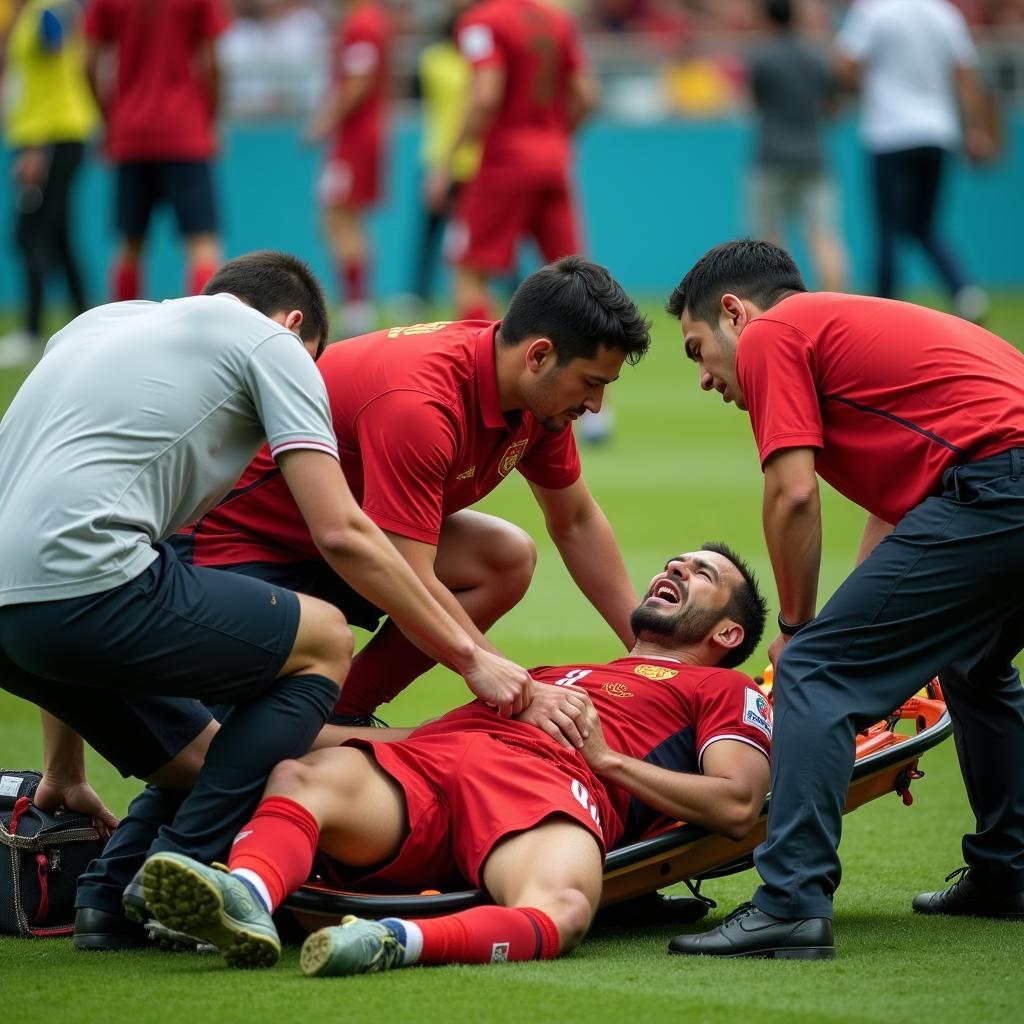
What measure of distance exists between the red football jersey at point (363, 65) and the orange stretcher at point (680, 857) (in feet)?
40.1

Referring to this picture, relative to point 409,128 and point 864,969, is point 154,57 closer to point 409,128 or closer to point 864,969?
point 409,128

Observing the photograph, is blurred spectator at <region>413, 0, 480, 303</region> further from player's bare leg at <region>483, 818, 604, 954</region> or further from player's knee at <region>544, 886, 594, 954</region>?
player's knee at <region>544, 886, 594, 954</region>

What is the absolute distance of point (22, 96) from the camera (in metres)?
13.7

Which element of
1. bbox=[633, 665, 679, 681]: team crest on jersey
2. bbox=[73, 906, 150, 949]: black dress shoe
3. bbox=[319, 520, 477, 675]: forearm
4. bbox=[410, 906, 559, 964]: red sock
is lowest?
bbox=[73, 906, 150, 949]: black dress shoe

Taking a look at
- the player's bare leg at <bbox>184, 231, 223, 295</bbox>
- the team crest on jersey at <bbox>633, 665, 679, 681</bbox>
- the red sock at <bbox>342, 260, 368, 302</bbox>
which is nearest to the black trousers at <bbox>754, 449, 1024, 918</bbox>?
the team crest on jersey at <bbox>633, 665, 679, 681</bbox>

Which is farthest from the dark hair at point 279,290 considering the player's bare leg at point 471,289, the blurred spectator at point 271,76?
the blurred spectator at point 271,76

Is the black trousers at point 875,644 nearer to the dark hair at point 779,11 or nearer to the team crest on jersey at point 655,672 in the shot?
the team crest on jersey at point 655,672

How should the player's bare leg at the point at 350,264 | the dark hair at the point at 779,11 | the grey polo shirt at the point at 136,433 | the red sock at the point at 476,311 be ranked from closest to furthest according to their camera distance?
1. the grey polo shirt at the point at 136,433
2. the red sock at the point at 476,311
3. the dark hair at the point at 779,11
4. the player's bare leg at the point at 350,264

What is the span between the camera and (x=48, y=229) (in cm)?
1345

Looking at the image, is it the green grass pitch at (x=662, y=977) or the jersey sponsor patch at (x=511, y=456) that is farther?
the jersey sponsor patch at (x=511, y=456)

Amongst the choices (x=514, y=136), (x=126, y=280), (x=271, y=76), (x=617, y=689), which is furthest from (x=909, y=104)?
(x=617, y=689)

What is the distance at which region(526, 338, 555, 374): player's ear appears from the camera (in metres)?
4.64

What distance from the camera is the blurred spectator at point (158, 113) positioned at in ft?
38.0

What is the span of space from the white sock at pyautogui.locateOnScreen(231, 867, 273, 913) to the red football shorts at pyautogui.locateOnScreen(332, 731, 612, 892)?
43cm
